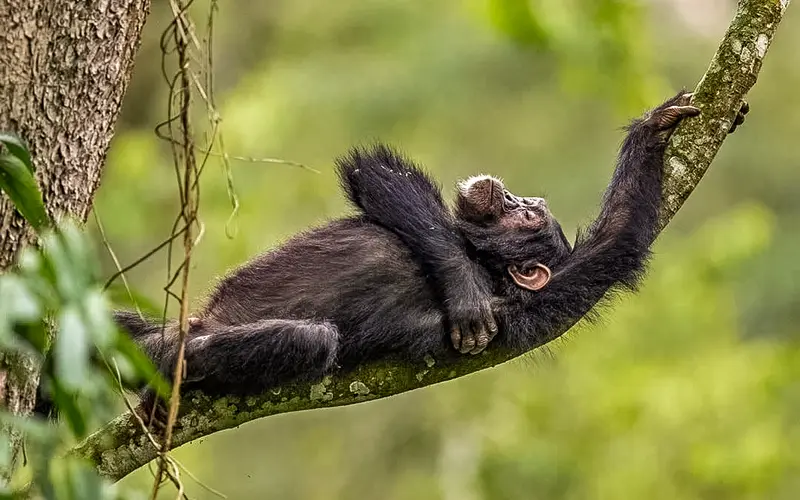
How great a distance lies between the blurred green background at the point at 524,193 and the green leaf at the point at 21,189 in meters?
4.70

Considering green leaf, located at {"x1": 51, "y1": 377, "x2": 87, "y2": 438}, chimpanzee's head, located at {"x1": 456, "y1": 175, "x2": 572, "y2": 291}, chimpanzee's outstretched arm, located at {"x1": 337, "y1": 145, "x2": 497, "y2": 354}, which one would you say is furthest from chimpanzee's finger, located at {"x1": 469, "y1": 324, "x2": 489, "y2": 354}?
green leaf, located at {"x1": 51, "y1": 377, "x2": 87, "y2": 438}

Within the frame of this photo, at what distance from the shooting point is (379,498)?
9.58 meters

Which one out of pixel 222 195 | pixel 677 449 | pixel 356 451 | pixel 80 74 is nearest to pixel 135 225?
pixel 222 195

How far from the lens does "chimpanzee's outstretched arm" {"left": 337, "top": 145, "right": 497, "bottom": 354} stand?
3.72 meters

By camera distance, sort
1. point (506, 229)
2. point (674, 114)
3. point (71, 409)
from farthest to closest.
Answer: point (506, 229), point (674, 114), point (71, 409)

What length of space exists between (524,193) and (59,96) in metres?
7.69

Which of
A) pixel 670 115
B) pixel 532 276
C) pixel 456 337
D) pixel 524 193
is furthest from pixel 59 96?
pixel 524 193

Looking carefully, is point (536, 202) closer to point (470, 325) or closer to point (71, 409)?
point (470, 325)

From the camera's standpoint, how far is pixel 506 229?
14.3 feet

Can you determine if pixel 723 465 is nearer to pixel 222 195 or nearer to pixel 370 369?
pixel 222 195

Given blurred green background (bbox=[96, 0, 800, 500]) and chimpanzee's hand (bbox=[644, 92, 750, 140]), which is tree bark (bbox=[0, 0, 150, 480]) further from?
blurred green background (bbox=[96, 0, 800, 500])

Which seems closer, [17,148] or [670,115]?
[17,148]

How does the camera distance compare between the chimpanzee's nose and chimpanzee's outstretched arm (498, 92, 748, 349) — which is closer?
chimpanzee's outstretched arm (498, 92, 748, 349)

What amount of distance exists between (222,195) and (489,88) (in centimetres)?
301
